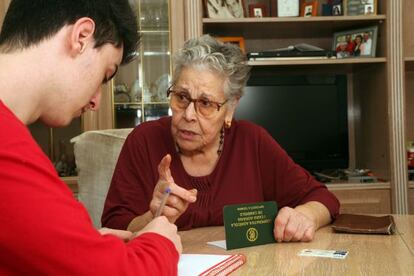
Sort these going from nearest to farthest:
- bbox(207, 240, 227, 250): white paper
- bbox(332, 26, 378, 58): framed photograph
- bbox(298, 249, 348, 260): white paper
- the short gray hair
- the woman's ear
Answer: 1. bbox(298, 249, 348, 260): white paper
2. bbox(207, 240, 227, 250): white paper
3. the short gray hair
4. the woman's ear
5. bbox(332, 26, 378, 58): framed photograph

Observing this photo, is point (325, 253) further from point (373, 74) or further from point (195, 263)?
point (373, 74)

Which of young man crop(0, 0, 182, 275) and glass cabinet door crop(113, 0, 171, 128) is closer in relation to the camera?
young man crop(0, 0, 182, 275)

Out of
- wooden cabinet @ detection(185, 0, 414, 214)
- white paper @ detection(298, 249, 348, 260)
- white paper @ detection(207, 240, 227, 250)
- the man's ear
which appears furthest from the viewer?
wooden cabinet @ detection(185, 0, 414, 214)

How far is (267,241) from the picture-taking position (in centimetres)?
123

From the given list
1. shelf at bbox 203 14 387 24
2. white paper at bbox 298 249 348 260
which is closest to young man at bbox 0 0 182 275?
white paper at bbox 298 249 348 260

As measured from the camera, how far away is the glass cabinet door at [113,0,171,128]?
9.87 ft

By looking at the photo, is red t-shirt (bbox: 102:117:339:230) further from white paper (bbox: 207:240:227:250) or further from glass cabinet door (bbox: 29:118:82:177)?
glass cabinet door (bbox: 29:118:82:177)

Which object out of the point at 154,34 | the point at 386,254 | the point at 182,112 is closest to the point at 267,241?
the point at 386,254

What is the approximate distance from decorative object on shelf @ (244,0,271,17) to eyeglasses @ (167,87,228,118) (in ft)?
5.14

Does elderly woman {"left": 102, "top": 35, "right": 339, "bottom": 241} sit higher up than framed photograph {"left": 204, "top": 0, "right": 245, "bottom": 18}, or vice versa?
framed photograph {"left": 204, "top": 0, "right": 245, "bottom": 18}

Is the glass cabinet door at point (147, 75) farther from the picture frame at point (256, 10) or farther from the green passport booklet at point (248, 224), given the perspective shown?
the green passport booklet at point (248, 224)

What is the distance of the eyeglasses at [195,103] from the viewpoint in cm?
160

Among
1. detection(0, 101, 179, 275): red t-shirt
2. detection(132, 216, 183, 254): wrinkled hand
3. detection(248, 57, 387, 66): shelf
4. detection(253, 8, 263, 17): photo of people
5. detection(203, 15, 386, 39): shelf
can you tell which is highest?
detection(253, 8, 263, 17): photo of people

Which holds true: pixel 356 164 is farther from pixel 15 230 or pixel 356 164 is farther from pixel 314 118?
pixel 15 230
